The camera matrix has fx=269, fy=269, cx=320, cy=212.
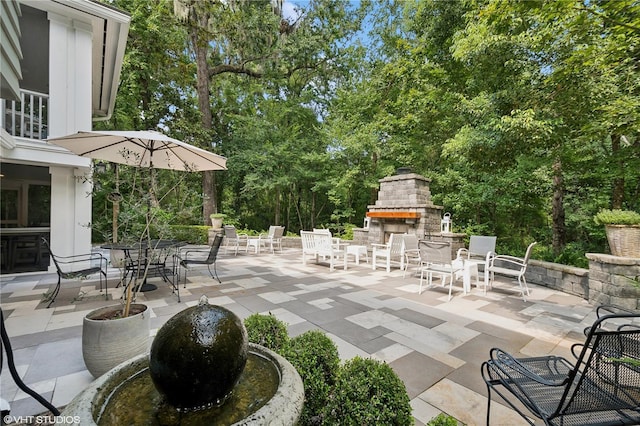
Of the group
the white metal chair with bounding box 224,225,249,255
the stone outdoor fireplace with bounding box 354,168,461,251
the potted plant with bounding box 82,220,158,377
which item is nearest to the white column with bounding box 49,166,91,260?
the white metal chair with bounding box 224,225,249,255

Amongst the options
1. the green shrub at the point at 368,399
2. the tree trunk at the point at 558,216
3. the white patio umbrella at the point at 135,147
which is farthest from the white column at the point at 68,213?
the tree trunk at the point at 558,216

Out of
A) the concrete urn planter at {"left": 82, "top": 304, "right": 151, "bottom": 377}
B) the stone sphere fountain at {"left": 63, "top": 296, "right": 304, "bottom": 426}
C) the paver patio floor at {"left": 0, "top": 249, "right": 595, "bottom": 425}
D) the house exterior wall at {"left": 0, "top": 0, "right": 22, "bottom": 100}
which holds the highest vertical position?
the house exterior wall at {"left": 0, "top": 0, "right": 22, "bottom": 100}

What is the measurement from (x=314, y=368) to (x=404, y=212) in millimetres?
6628

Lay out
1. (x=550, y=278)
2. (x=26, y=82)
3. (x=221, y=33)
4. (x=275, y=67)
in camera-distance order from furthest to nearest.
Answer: (x=275, y=67) → (x=221, y=33) → (x=26, y=82) → (x=550, y=278)

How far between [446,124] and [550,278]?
16.3 feet

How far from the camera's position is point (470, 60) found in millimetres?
5500

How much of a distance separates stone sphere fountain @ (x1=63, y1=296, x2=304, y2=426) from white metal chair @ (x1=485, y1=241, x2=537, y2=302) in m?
4.57

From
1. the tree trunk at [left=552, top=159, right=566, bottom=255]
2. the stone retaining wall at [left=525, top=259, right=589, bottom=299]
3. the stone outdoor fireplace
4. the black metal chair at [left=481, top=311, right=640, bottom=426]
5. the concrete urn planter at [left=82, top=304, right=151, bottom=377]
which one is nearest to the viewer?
the black metal chair at [left=481, top=311, right=640, bottom=426]

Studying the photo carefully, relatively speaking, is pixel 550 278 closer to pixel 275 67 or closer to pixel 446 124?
pixel 446 124

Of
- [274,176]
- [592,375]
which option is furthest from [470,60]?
[274,176]

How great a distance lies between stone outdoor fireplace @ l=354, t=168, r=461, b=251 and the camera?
7480mm

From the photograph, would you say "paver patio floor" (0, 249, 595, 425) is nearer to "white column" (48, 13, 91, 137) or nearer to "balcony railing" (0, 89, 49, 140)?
"balcony railing" (0, 89, 49, 140)

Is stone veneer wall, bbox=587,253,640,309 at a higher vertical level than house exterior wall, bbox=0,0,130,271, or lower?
lower

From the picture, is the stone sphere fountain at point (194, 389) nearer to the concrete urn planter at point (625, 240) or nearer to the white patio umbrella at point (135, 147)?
the white patio umbrella at point (135, 147)
